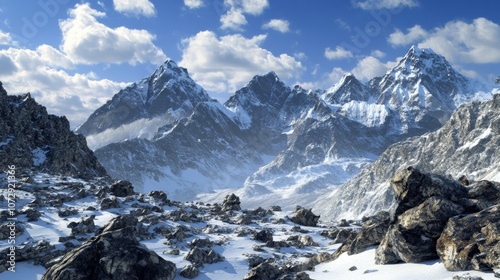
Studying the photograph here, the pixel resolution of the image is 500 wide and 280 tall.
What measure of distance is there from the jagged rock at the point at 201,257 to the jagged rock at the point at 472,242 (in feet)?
48.4

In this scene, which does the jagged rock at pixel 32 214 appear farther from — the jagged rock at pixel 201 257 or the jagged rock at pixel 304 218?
the jagged rock at pixel 304 218

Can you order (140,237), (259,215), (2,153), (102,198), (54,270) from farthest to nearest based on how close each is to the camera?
(2,153)
(259,215)
(102,198)
(140,237)
(54,270)

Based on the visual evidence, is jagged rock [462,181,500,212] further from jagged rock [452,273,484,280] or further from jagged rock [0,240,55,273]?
jagged rock [0,240,55,273]

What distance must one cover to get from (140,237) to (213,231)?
302 inches

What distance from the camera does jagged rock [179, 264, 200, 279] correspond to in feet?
77.6

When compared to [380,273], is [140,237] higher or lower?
higher

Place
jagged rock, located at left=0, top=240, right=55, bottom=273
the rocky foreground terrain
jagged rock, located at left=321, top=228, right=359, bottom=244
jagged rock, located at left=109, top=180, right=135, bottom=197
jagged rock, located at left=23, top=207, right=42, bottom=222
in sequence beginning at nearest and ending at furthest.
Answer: the rocky foreground terrain < jagged rock, located at left=0, top=240, right=55, bottom=273 < jagged rock, located at left=23, top=207, right=42, bottom=222 < jagged rock, located at left=321, top=228, right=359, bottom=244 < jagged rock, located at left=109, top=180, right=135, bottom=197

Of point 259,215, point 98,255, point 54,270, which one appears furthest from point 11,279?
point 259,215

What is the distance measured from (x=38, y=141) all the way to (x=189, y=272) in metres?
69.5

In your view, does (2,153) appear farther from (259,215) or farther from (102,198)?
(259,215)

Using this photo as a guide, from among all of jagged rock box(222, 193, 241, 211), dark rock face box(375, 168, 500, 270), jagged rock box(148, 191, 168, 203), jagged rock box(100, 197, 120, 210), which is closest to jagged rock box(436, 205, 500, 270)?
dark rock face box(375, 168, 500, 270)

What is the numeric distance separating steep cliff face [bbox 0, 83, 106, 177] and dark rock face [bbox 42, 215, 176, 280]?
49089mm

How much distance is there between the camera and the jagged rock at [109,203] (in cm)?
3869

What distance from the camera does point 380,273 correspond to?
20.9 m
